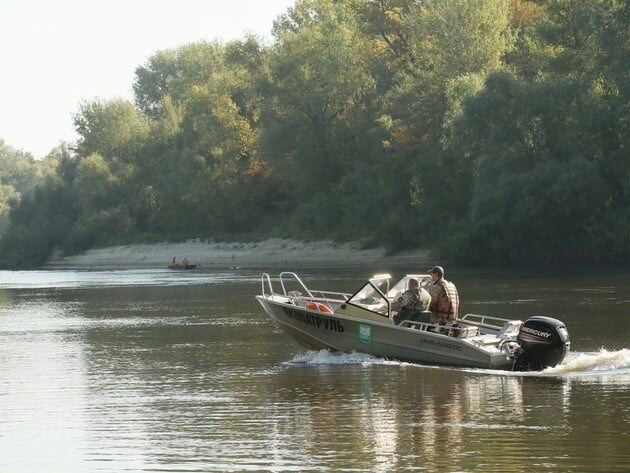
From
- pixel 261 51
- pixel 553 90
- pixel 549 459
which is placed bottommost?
pixel 549 459

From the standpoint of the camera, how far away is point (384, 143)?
77562 mm

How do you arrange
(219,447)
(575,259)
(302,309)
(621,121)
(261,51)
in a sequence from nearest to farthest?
(219,447), (302,309), (621,121), (575,259), (261,51)

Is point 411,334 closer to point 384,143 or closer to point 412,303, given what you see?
point 412,303

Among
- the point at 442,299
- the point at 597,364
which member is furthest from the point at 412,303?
the point at 597,364

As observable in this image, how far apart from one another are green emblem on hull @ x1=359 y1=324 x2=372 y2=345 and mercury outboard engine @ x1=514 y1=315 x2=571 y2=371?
342 centimetres

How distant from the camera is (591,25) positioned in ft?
195

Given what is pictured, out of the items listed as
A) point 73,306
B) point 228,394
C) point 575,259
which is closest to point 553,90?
point 575,259

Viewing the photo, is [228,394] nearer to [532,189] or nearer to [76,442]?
[76,442]

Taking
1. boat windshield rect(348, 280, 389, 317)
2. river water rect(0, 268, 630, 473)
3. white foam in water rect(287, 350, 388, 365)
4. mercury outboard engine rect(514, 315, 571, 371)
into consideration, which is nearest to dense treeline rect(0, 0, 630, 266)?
river water rect(0, 268, 630, 473)

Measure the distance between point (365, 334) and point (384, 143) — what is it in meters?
54.0

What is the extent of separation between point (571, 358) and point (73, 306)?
28297mm

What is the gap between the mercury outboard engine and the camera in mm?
21719

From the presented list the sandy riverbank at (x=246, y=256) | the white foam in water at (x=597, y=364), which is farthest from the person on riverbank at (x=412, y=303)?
the sandy riverbank at (x=246, y=256)

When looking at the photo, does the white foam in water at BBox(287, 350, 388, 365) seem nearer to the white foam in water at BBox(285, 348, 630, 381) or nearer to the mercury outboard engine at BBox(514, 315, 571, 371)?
the white foam in water at BBox(285, 348, 630, 381)
